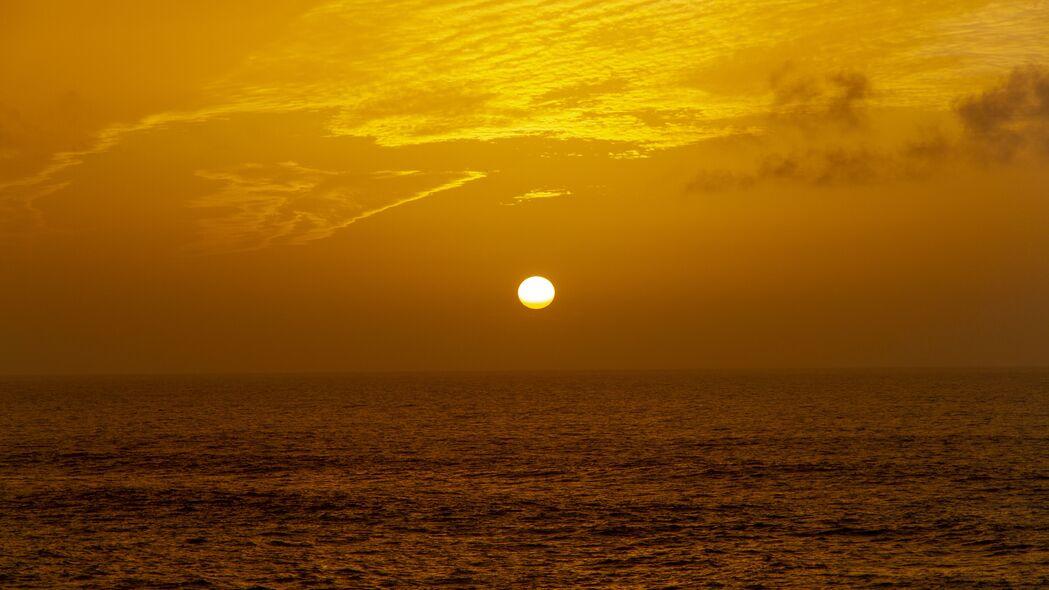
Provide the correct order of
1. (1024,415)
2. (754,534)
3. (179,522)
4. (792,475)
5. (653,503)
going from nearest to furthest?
(754,534)
(179,522)
(653,503)
(792,475)
(1024,415)

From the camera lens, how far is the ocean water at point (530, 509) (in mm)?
47031

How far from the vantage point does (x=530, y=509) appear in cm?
6362

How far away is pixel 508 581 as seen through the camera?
4541cm

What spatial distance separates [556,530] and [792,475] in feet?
98.4

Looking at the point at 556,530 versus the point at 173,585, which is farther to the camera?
the point at 556,530

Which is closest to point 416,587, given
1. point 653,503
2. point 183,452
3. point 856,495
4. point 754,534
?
point 754,534

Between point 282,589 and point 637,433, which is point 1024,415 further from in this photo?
point 282,589

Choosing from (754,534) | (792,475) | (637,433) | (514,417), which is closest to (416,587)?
(754,534)

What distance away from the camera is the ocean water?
47031 millimetres

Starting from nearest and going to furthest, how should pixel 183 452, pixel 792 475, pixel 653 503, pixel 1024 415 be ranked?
pixel 653 503 < pixel 792 475 < pixel 183 452 < pixel 1024 415

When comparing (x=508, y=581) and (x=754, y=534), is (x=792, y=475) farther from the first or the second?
(x=508, y=581)

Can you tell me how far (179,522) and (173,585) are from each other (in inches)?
608

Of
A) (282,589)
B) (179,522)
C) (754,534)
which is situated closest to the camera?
(282,589)

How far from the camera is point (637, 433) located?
123m
